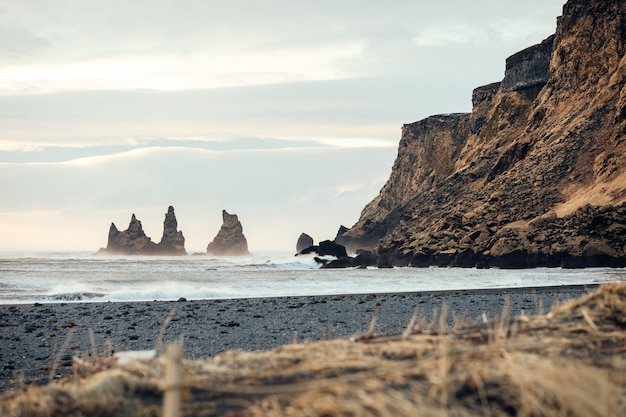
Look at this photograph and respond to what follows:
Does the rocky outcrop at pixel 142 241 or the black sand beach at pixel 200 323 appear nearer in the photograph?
the black sand beach at pixel 200 323

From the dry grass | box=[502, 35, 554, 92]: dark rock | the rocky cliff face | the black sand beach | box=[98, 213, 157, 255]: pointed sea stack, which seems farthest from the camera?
box=[98, 213, 157, 255]: pointed sea stack

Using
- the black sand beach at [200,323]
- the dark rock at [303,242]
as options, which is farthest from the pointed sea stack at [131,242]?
the black sand beach at [200,323]

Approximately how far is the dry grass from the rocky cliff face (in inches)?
1856

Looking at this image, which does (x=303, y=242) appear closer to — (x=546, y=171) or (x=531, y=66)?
(x=531, y=66)

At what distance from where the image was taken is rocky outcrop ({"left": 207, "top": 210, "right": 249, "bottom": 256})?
167 meters

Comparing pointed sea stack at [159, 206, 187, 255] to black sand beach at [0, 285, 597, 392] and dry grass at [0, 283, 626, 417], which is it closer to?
black sand beach at [0, 285, 597, 392]

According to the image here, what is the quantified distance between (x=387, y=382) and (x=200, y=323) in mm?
12344

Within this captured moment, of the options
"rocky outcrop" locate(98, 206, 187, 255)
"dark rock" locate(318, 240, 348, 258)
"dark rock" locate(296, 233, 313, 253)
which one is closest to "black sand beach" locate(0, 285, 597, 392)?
"dark rock" locate(318, 240, 348, 258)

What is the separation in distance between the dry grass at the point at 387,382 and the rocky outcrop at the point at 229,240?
164m

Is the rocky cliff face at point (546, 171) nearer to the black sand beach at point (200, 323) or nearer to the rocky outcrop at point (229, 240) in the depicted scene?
the black sand beach at point (200, 323)

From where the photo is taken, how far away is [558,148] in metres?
61.9

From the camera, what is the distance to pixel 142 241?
525 feet

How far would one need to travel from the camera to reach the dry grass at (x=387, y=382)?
303cm

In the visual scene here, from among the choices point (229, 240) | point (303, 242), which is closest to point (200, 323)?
point (303, 242)
